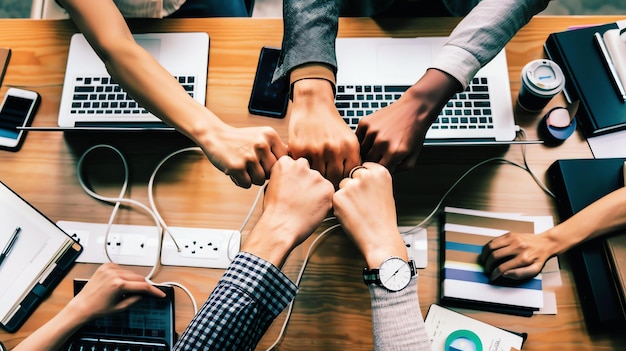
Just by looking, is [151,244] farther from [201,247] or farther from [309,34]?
[309,34]

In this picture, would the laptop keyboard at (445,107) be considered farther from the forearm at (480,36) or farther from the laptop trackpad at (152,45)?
the laptop trackpad at (152,45)

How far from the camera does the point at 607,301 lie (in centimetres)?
85

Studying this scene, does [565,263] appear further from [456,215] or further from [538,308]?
[456,215]

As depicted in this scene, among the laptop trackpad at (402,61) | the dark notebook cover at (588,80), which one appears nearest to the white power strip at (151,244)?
the laptop trackpad at (402,61)

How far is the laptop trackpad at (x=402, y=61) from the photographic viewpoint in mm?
967

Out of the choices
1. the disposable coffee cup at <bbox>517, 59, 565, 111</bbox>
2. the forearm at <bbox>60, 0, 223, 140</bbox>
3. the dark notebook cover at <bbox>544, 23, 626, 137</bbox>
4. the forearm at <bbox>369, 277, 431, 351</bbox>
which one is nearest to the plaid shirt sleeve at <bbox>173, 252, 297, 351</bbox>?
the forearm at <bbox>369, 277, 431, 351</bbox>

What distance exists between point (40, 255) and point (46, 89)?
39 cm

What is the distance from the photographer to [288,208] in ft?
2.56

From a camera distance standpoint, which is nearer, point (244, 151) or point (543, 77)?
point (244, 151)

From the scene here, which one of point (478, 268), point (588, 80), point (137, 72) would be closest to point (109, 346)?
point (137, 72)

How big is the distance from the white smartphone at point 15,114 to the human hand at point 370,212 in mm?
753

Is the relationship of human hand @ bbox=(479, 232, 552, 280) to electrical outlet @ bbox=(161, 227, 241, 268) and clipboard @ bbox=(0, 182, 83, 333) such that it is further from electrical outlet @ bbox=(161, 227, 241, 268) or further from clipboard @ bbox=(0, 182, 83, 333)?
clipboard @ bbox=(0, 182, 83, 333)

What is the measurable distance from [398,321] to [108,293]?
0.56m

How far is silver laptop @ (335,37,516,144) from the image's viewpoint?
3.03 ft
